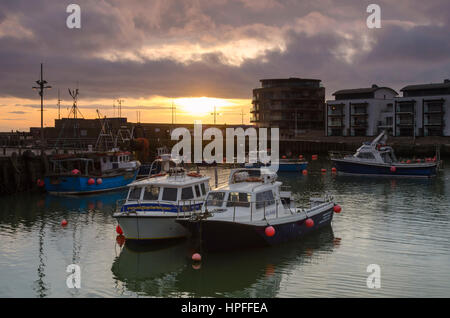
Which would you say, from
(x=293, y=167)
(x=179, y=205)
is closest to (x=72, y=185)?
(x=179, y=205)

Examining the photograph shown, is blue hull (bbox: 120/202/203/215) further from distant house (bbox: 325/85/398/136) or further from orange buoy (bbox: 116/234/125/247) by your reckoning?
distant house (bbox: 325/85/398/136)

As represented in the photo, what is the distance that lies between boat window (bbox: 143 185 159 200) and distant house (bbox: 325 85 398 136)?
83212mm

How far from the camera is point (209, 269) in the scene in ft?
62.4

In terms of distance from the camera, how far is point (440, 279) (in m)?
18.0

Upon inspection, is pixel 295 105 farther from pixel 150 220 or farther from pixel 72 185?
pixel 150 220

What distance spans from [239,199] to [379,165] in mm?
35624

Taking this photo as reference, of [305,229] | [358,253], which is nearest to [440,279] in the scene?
[358,253]

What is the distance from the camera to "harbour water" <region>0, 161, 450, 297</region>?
17344mm

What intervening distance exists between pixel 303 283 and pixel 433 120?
83471 millimetres

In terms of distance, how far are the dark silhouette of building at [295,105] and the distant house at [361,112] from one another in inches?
592

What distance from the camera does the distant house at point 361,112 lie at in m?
101

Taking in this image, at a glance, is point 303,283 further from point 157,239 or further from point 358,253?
point 157,239

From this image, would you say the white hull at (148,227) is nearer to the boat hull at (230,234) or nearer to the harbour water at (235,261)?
the harbour water at (235,261)

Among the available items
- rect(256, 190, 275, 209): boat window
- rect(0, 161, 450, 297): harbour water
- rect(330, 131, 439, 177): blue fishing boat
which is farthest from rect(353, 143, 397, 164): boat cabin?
rect(256, 190, 275, 209): boat window
